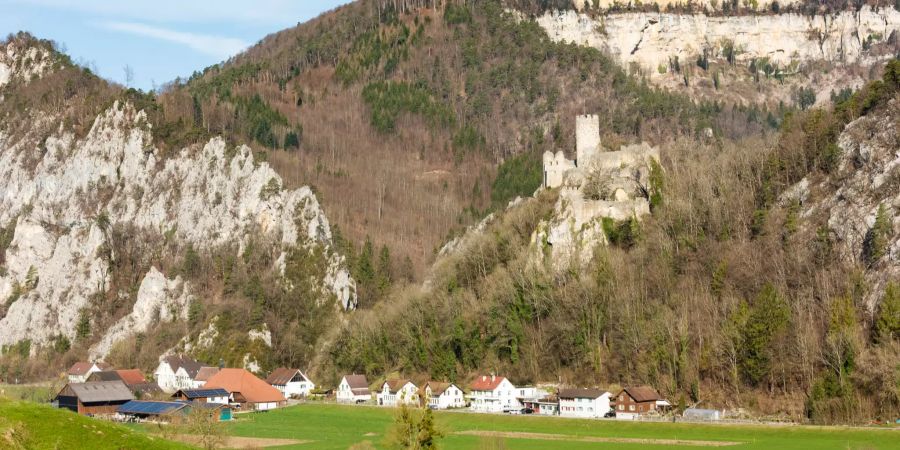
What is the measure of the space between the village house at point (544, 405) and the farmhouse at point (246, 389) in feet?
89.4

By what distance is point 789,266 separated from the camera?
336ft

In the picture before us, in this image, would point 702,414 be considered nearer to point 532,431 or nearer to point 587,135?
point 532,431

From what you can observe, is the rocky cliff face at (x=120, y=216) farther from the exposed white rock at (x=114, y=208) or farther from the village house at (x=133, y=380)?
the village house at (x=133, y=380)

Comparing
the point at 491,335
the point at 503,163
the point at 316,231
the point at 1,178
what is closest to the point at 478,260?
the point at 491,335

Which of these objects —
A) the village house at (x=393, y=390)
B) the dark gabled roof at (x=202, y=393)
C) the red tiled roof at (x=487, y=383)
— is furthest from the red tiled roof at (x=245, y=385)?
the red tiled roof at (x=487, y=383)

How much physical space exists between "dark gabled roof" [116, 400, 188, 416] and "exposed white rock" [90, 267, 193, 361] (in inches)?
1420

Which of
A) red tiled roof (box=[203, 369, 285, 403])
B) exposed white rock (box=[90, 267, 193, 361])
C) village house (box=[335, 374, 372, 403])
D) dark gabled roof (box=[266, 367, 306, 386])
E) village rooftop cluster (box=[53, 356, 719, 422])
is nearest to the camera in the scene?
village rooftop cluster (box=[53, 356, 719, 422])

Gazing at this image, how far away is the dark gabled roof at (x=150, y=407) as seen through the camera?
107 meters

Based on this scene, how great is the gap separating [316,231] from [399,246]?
16735 millimetres

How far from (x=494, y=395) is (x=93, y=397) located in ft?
121

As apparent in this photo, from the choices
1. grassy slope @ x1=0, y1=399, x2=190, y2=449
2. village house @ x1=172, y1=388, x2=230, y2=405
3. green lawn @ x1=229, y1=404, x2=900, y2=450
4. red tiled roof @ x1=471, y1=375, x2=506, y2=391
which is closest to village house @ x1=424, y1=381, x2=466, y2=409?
red tiled roof @ x1=471, y1=375, x2=506, y2=391

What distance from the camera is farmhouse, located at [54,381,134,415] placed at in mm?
112500

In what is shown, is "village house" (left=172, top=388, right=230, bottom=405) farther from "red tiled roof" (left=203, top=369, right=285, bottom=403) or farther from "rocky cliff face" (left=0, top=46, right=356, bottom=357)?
"rocky cliff face" (left=0, top=46, right=356, bottom=357)

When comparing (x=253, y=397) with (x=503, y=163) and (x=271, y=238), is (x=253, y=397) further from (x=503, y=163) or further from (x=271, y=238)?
(x=503, y=163)
